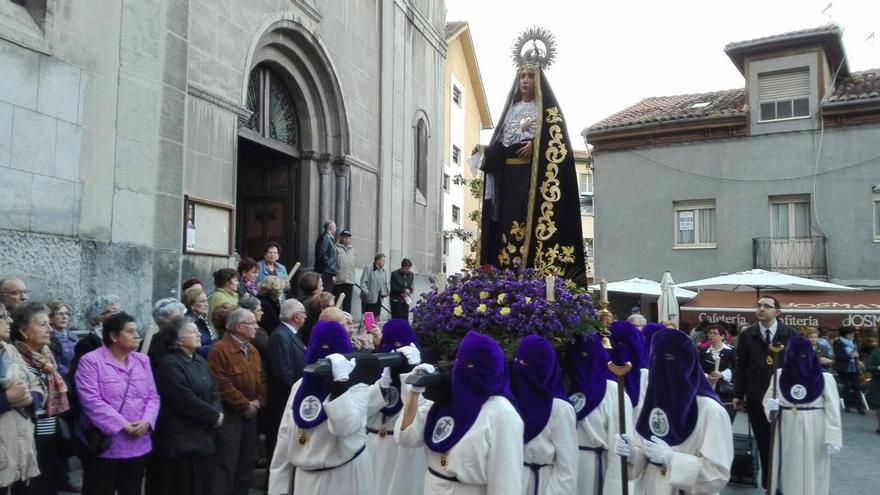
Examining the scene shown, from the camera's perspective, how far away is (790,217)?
2298 cm

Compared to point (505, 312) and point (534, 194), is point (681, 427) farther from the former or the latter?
point (534, 194)

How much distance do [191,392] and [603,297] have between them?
11.1 feet

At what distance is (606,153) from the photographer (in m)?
25.7

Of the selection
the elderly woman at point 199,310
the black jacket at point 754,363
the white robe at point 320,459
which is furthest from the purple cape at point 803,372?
the elderly woman at point 199,310

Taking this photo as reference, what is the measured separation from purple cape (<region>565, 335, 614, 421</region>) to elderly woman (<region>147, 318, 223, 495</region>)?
2802mm

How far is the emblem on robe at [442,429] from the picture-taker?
14.0 feet

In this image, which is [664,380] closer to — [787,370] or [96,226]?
[787,370]

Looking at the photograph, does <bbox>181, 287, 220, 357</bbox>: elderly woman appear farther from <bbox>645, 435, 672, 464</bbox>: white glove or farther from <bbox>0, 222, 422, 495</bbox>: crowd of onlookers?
<bbox>645, 435, 672, 464</bbox>: white glove

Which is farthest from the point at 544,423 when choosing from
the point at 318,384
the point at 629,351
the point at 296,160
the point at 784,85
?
the point at 784,85

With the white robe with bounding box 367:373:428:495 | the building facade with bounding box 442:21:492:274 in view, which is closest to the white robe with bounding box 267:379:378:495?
the white robe with bounding box 367:373:428:495

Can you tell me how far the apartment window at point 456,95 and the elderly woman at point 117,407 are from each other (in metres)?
29.0

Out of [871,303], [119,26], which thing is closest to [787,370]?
[119,26]

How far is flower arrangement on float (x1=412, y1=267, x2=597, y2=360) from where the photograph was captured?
5605mm

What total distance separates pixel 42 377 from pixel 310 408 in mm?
1979
